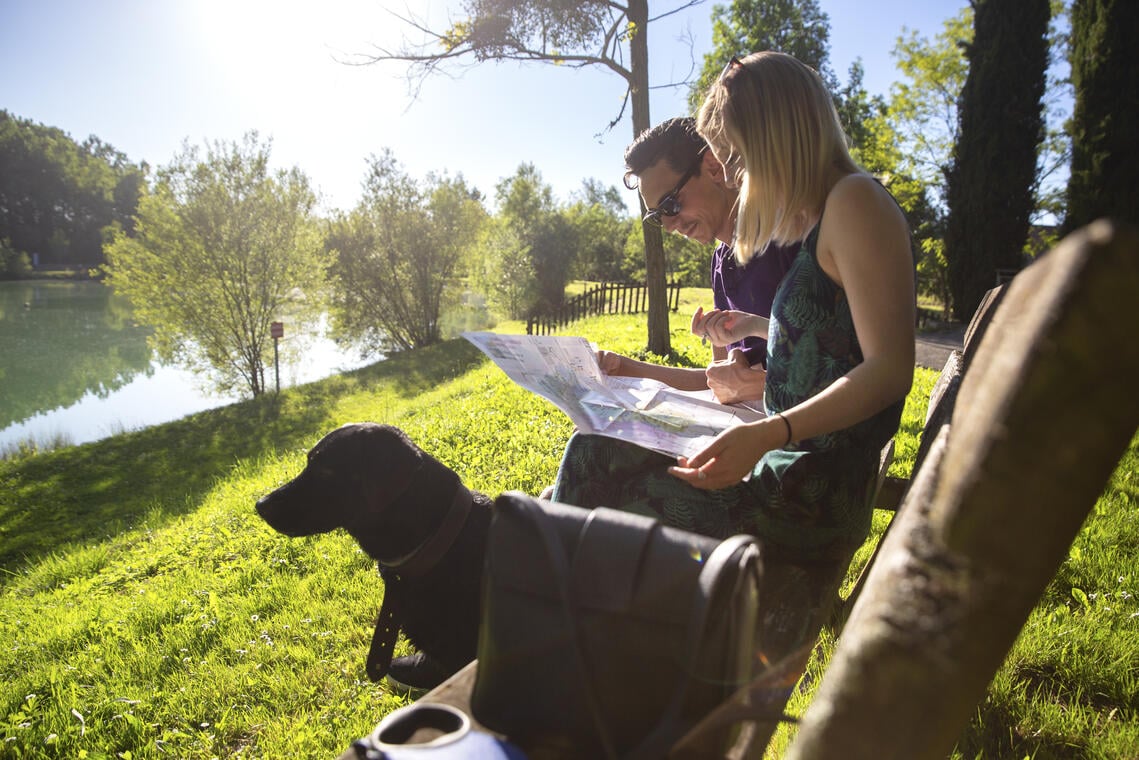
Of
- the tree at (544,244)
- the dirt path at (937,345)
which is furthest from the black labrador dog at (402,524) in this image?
the tree at (544,244)

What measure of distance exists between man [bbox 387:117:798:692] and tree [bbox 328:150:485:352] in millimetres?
25618

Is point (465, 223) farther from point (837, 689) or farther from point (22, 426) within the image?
point (837, 689)

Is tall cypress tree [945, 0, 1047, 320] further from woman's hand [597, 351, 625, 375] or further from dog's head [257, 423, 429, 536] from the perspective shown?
dog's head [257, 423, 429, 536]

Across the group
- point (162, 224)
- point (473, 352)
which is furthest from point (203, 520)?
point (162, 224)

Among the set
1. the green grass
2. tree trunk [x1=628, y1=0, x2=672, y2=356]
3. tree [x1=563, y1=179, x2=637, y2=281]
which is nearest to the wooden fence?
tree [x1=563, y1=179, x2=637, y2=281]

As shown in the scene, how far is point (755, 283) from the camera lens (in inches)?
97.7

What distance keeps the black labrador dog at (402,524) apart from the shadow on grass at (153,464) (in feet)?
24.8

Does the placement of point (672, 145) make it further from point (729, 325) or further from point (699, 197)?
point (729, 325)

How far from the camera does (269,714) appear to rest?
2.82 m

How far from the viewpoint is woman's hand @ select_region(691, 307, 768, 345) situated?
230cm

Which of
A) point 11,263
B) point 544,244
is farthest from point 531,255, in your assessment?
point 11,263

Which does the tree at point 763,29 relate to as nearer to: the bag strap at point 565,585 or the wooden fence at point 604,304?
the wooden fence at point 604,304

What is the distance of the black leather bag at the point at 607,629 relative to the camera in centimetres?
88

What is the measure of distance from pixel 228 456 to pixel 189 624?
1054cm
